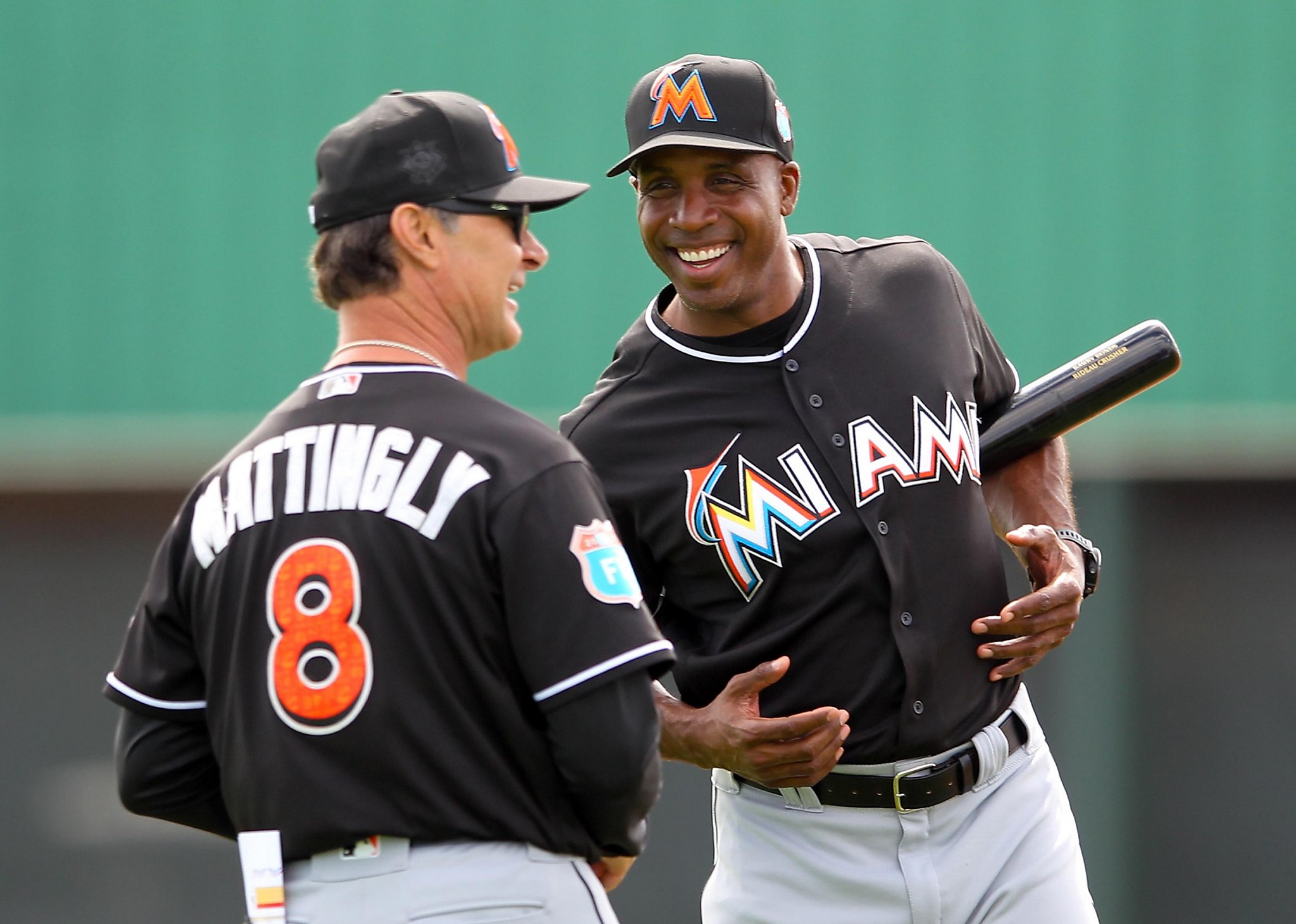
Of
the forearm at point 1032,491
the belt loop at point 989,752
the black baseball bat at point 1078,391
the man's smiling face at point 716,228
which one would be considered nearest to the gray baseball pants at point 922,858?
the belt loop at point 989,752

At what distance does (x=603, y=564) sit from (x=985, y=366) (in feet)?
4.06

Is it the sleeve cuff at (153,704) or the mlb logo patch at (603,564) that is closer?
the mlb logo patch at (603,564)

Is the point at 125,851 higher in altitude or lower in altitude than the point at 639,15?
lower

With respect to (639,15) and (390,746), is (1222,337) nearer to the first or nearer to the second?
(639,15)

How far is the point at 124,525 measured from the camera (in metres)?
4.47

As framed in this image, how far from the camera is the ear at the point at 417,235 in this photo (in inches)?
76.2

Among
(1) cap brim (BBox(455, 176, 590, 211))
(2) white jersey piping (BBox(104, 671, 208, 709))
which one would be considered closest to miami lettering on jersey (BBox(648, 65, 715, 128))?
(1) cap brim (BBox(455, 176, 590, 211))

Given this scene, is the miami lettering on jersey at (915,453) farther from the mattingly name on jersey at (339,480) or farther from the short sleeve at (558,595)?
the mattingly name on jersey at (339,480)

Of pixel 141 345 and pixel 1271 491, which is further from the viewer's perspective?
pixel 141 345

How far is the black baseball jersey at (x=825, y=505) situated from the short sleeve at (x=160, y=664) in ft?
2.83

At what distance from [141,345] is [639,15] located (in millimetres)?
2049

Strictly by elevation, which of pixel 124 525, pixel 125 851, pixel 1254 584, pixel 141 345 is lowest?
pixel 125 851

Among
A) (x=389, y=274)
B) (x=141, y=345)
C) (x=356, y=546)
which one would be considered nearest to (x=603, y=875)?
(x=356, y=546)

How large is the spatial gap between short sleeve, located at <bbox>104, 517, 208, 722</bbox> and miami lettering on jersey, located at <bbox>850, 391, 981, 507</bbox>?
1.13 m
